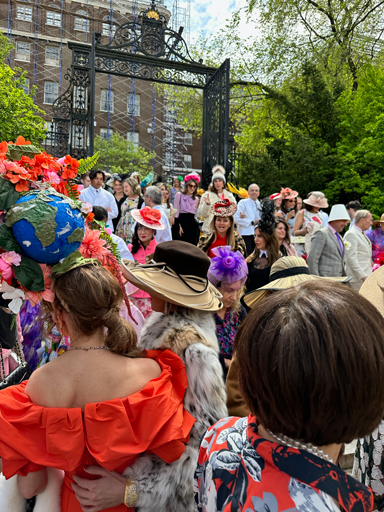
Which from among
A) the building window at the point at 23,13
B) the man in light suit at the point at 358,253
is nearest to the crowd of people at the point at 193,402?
the man in light suit at the point at 358,253

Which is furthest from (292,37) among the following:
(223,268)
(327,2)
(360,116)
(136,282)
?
(136,282)

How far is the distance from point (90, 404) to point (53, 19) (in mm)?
41196

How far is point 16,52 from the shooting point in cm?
3312

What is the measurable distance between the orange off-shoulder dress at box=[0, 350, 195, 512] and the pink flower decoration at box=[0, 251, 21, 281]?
0.44m

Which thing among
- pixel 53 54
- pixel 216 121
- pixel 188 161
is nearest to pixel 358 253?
pixel 216 121

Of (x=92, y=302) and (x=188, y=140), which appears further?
(x=188, y=140)

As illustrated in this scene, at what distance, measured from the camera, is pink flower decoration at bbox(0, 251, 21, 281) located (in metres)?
1.48

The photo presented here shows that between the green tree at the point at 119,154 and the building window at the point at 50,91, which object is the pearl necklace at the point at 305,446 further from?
the building window at the point at 50,91

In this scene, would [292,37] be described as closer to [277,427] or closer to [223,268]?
[223,268]

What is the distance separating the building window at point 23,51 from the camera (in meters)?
33.4

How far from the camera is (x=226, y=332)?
3146mm

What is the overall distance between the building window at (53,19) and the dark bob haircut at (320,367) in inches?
1623

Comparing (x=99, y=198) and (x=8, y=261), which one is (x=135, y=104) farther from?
(x=8, y=261)

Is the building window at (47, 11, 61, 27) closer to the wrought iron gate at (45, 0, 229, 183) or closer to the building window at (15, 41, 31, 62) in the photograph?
the building window at (15, 41, 31, 62)
